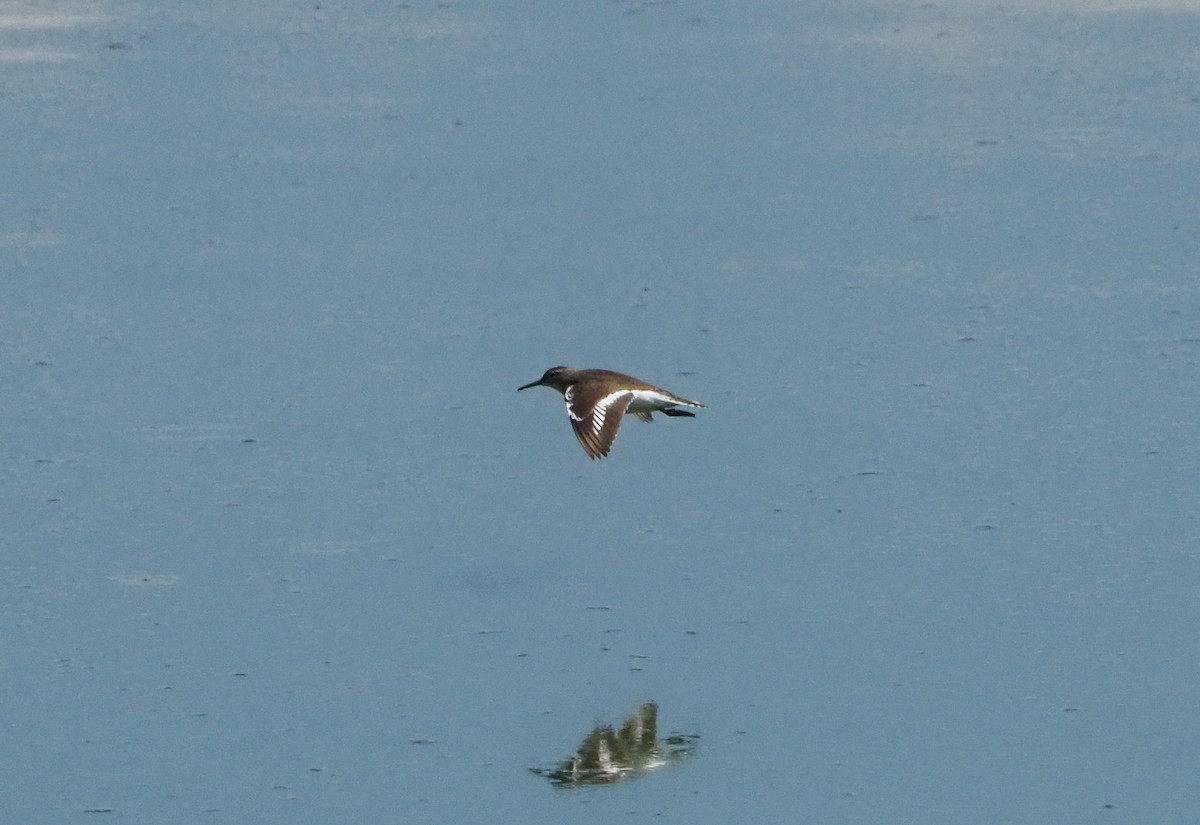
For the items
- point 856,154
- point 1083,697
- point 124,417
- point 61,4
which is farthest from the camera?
point 61,4

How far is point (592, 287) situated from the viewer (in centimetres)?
1201

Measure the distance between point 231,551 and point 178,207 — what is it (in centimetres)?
472

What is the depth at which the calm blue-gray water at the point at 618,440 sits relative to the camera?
25.1 feet

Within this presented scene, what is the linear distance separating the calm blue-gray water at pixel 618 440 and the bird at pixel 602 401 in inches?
15.1

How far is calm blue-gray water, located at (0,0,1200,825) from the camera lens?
7.64 meters

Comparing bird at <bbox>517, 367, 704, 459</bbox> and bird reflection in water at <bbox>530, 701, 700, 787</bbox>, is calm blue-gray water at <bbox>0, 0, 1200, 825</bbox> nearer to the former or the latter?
bird reflection in water at <bbox>530, 701, 700, 787</bbox>

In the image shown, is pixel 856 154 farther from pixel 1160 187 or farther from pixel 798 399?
pixel 798 399

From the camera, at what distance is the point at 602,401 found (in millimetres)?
9461

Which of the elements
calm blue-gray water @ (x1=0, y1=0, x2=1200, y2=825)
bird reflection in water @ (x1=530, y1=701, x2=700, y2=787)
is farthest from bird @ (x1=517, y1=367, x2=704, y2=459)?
bird reflection in water @ (x1=530, y1=701, x2=700, y2=787)

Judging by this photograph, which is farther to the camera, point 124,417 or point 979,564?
point 124,417

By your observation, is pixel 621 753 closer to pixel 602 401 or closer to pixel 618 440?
pixel 602 401

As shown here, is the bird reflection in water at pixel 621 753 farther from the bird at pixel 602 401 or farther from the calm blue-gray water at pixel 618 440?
the bird at pixel 602 401

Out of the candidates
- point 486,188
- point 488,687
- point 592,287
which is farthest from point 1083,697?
point 486,188

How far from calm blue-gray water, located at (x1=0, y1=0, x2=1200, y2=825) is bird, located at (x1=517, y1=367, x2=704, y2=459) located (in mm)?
382
